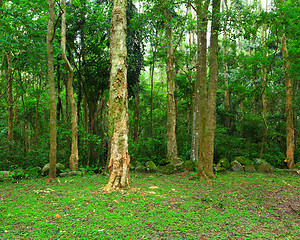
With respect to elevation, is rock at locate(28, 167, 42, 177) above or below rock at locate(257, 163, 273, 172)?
below

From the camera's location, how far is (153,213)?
4027 millimetres

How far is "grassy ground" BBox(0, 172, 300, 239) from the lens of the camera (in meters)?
3.22

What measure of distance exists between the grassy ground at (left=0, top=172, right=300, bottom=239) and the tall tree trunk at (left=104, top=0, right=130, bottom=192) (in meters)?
0.49

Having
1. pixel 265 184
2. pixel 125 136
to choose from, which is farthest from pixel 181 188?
pixel 265 184

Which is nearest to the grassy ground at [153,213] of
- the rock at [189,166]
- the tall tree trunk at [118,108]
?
the tall tree trunk at [118,108]

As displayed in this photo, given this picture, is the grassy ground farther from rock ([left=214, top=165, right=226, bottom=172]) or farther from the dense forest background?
the dense forest background

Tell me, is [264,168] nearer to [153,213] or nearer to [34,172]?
[153,213]

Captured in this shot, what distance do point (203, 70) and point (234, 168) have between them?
442 centimetres

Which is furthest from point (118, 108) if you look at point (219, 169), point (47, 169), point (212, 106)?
point (219, 169)

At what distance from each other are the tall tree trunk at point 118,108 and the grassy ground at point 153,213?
490mm

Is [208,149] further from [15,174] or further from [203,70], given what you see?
[15,174]

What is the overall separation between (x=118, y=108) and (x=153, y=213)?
276 centimetres

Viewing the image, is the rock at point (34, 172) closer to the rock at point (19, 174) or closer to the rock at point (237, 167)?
the rock at point (19, 174)

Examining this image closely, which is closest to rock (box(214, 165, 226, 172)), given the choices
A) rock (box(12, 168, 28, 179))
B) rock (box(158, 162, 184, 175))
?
rock (box(158, 162, 184, 175))
